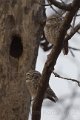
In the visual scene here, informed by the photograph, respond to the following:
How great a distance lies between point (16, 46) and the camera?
16.4 feet

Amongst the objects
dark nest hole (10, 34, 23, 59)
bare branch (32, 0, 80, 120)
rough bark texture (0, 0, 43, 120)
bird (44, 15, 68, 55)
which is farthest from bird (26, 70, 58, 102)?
bare branch (32, 0, 80, 120)

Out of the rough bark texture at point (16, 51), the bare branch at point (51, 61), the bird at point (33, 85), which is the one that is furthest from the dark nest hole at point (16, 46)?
the bare branch at point (51, 61)

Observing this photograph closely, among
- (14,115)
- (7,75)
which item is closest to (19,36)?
(7,75)

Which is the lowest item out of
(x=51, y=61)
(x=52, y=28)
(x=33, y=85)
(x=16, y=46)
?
(x=33, y=85)

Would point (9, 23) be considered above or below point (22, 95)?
above

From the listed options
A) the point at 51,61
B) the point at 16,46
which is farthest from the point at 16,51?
the point at 51,61

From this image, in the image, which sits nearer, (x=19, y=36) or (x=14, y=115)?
(x=14, y=115)

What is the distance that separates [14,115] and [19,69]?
49 centimetres

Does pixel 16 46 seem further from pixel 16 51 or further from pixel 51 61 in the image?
pixel 51 61

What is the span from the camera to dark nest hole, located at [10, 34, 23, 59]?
4.93 metres

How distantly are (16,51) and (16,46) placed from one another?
12 centimetres

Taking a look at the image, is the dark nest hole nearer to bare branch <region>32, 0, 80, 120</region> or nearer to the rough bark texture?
the rough bark texture

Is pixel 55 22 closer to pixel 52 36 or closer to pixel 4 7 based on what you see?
pixel 52 36

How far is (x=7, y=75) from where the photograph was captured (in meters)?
4.73
